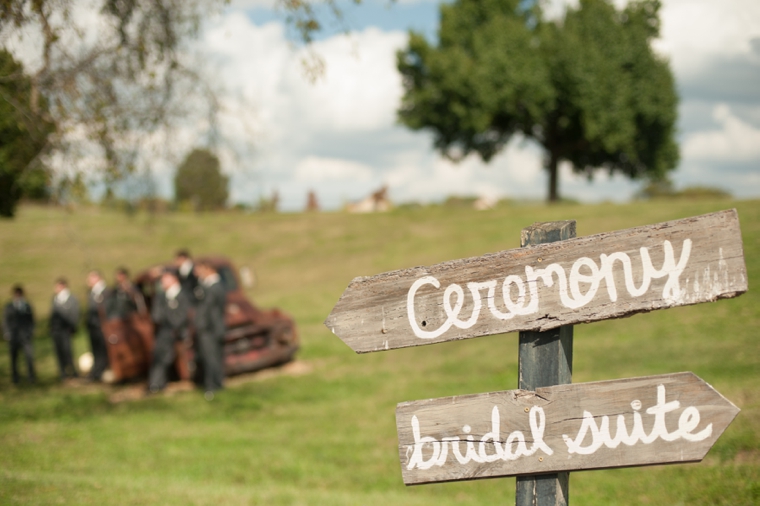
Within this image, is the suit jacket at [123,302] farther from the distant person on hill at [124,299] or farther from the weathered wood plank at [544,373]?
the weathered wood plank at [544,373]

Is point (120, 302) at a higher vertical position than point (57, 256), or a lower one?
lower

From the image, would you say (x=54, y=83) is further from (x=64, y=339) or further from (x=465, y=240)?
(x=465, y=240)

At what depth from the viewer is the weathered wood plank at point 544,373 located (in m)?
2.45

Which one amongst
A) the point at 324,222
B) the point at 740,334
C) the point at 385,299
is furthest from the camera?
the point at 324,222

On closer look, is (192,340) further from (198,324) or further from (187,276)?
Answer: (187,276)

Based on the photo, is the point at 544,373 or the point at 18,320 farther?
the point at 18,320

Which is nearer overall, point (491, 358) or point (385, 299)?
point (385, 299)

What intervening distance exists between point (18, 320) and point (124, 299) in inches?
94.1

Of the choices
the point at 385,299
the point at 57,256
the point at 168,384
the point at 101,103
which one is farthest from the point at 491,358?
the point at 57,256

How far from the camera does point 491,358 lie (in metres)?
12.3

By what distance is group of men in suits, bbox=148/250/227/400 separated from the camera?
425 inches

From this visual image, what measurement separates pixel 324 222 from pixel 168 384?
25.6 m

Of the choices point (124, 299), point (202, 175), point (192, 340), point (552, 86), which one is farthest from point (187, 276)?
point (552, 86)

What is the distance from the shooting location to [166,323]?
11.1 m
